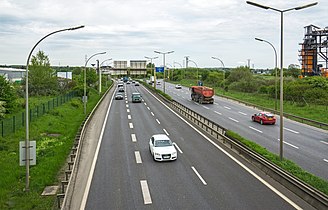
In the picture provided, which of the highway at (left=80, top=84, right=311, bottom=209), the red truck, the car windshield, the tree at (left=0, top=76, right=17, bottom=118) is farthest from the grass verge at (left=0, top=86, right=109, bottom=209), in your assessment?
the red truck

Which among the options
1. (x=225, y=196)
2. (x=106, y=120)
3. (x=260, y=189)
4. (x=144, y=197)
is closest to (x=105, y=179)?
(x=144, y=197)

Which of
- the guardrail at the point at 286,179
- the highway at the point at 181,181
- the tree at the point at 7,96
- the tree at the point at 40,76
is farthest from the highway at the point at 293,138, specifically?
the tree at the point at 40,76

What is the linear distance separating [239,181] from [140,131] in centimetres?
1569

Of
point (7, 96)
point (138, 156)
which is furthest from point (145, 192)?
point (7, 96)

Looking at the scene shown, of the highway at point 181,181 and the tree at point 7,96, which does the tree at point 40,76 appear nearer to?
the tree at point 7,96

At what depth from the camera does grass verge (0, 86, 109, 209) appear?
14.2 meters

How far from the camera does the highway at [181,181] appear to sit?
1370cm

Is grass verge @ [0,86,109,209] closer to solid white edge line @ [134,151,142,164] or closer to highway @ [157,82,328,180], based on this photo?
solid white edge line @ [134,151,142,164]

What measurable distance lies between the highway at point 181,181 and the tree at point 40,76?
138ft

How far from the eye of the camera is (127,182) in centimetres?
1655

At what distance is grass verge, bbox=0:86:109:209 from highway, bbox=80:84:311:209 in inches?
81.1

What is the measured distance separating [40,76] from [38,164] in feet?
156

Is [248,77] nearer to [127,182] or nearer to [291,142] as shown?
[291,142]

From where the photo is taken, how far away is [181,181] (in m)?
16.5
